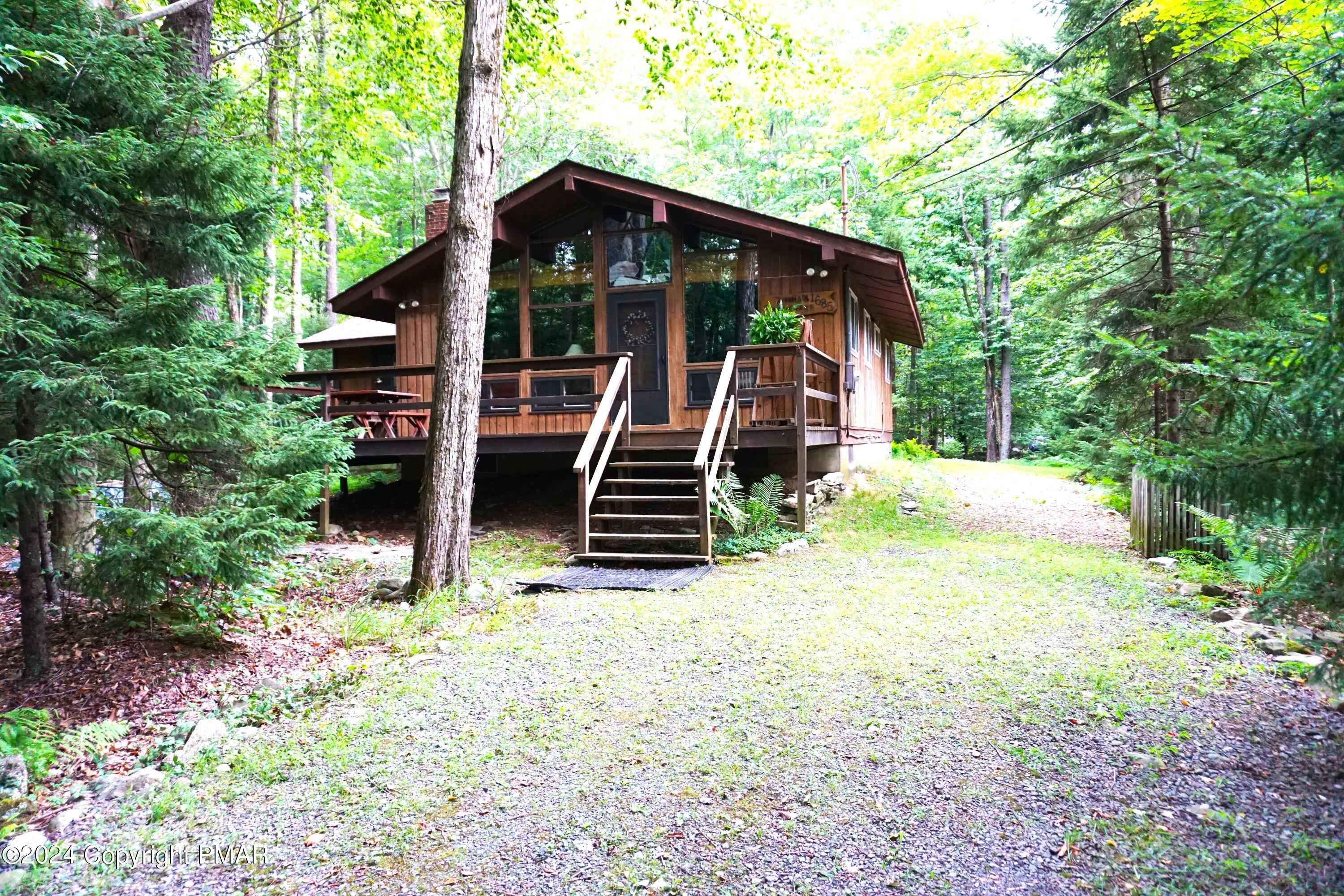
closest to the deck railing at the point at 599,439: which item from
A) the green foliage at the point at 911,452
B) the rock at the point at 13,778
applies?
the rock at the point at 13,778

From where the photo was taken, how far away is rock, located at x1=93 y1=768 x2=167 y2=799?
121 inches

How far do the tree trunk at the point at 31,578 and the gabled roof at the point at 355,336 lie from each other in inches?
413

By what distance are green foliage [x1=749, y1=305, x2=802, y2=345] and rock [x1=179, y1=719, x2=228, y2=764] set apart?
7.91 m

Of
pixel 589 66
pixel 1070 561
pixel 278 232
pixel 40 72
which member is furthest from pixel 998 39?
pixel 589 66

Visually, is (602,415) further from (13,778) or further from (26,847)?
(26,847)

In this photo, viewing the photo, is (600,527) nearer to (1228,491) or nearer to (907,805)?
(907,805)

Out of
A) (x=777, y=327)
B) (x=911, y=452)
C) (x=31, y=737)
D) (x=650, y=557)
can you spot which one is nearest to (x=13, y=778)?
(x=31, y=737)

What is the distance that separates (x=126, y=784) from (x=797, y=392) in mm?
7158

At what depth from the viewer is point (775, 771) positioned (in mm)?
3057

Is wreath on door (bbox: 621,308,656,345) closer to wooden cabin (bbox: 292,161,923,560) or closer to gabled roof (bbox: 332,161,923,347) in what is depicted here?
wooden cabin (bbox: 292,161,923,560)

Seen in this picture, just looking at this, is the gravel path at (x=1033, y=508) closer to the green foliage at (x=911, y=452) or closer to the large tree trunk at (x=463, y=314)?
the green foliage at (x=911, y=452)

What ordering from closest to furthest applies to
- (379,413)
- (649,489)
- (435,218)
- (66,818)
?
(66,818) → (649,489) → (379,413) → (435,218)

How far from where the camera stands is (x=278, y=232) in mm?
5016

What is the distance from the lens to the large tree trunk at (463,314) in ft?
20.2
